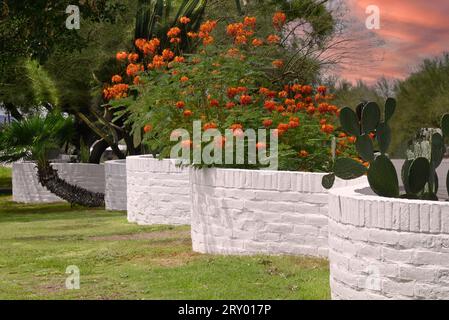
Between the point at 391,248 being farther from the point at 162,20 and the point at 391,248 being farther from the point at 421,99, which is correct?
the point at 421,99

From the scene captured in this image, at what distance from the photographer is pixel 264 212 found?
1025cm

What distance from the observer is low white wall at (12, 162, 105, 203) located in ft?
86.5

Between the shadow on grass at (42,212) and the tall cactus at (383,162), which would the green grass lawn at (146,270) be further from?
the shadow on grass at (42,212)

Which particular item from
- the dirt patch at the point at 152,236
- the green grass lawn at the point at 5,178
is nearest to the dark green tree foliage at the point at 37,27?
the dirt patch at the point at 152,236

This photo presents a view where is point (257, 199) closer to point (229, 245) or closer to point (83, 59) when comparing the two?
point (229, 245)

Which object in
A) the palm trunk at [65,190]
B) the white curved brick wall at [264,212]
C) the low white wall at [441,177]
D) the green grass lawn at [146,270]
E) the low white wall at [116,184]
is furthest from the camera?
the palm trunk at [65,190]

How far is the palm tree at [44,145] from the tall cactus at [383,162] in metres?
17.4

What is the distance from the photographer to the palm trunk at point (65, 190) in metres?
25.2

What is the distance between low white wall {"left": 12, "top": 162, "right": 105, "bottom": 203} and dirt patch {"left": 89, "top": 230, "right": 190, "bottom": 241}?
41.5ft

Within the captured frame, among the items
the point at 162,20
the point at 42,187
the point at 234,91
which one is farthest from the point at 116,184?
the point at 234,91

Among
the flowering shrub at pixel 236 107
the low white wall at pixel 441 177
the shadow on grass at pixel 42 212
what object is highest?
the flowering shrub at pixel 236 107

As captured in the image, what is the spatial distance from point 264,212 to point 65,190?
16280 millimetres

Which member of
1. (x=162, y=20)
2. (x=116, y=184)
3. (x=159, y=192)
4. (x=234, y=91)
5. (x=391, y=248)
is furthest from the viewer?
(x=162, y=20)
